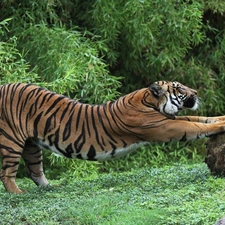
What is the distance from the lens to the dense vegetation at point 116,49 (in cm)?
991

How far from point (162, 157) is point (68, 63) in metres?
2.40

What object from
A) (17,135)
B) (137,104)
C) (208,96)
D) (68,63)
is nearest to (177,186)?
(137,104)

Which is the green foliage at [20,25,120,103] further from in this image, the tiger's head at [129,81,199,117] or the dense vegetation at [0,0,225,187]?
the tiger's head at [129,81,199,117]

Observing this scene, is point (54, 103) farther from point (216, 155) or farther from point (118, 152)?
point (216, 155)

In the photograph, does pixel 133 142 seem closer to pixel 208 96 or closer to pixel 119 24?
pixel 119 24

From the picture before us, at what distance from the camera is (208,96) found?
38.0 ft

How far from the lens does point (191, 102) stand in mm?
7277

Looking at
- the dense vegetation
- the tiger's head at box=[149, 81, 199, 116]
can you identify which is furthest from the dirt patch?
the dense vegetation

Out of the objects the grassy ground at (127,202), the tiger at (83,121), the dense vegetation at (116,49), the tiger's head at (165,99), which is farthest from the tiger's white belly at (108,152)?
the dense vegetation at (116,49)

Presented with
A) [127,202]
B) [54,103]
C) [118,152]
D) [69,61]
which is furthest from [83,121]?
[69,61]

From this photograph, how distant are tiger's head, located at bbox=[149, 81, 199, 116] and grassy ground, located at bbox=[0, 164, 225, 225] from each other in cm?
65

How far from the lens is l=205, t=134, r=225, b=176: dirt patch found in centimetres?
657

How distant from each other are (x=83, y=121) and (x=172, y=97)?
919 mm

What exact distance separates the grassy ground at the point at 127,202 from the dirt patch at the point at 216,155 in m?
0.12
